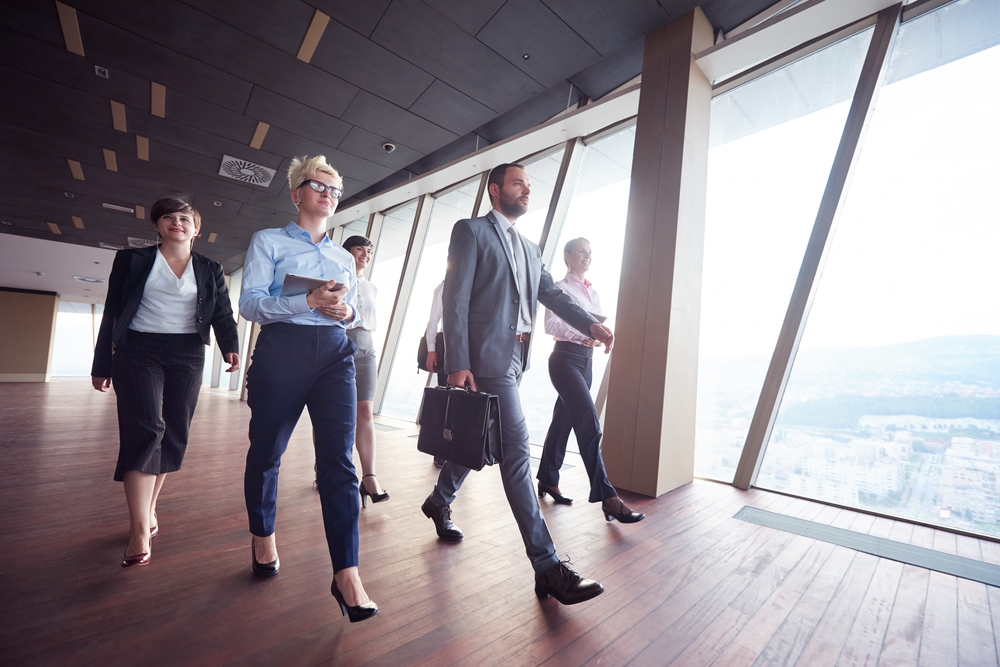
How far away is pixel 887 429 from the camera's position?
288cm

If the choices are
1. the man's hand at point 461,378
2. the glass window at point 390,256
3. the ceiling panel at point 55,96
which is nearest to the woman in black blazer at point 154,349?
the man's hand at point 461,378

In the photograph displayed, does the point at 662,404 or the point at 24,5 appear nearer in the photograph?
the point at 662,404

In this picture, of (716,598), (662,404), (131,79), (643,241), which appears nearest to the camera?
(716,598)

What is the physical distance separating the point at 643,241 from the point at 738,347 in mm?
1150

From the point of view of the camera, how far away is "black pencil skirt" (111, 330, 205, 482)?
1773 mm

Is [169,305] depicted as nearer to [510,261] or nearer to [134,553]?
[134,553]

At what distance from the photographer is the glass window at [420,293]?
7.04 meters

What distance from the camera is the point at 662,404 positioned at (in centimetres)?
312

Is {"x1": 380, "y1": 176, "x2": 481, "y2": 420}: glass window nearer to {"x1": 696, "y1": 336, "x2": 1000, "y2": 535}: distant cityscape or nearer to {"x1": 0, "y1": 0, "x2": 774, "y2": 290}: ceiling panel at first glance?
{"x1": 0, "y1": 0, "x2": 774, "y2": 290}: ceiling panel

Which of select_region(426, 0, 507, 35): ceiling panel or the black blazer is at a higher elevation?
select_region(426, 0, 507, 35): ceiling panel

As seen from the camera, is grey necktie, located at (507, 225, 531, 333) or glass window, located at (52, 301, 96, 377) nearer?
grey necktie, located at (507, 225, 531, 333)

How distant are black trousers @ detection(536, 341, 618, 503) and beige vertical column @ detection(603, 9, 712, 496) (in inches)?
25.7

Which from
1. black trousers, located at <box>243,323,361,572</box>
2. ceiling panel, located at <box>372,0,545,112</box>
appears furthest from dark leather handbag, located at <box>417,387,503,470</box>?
ceiling panel, located at <box>372,0,545,112</box>

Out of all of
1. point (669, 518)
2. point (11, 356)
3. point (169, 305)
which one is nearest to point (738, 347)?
point (669, 518)
